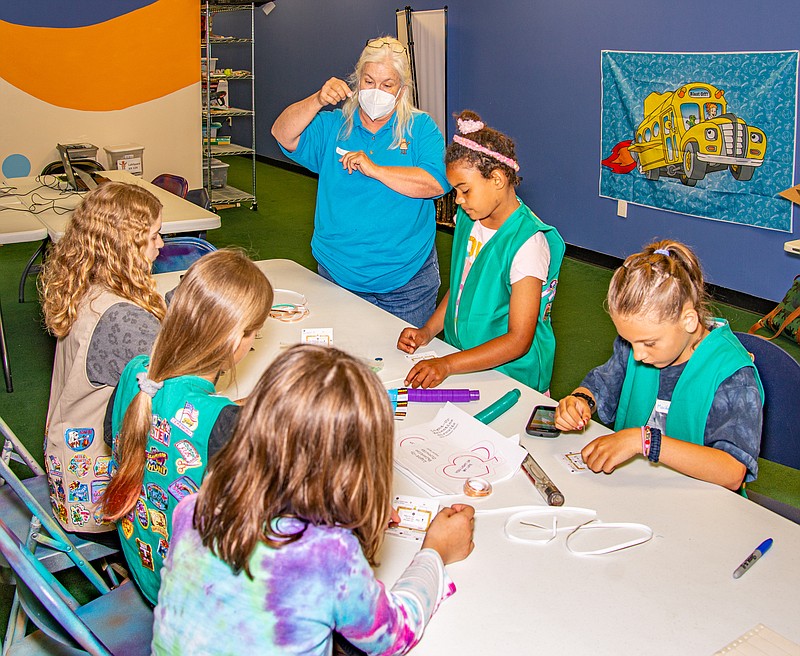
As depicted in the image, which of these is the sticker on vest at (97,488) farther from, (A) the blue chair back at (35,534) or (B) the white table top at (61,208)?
(B) the white table top at (61,208)

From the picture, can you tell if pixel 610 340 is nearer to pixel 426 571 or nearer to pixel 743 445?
pixel 743 445

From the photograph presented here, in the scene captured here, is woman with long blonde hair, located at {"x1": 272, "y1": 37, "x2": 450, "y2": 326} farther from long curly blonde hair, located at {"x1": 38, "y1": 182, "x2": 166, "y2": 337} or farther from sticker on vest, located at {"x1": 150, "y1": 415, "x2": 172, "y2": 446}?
sticker on vest, located at {"x1": 150, "y1": 415, "x2": 172, "y2": 446}

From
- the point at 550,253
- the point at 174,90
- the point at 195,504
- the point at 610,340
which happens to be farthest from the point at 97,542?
the point at 174,90

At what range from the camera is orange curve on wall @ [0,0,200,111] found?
6211 mm

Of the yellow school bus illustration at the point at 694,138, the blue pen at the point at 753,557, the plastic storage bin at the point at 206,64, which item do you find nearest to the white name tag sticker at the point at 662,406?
→ the blue pen at the point at 753,557

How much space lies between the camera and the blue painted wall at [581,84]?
4.81 meters

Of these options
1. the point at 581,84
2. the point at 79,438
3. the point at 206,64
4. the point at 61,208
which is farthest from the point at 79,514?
the point at 206,64

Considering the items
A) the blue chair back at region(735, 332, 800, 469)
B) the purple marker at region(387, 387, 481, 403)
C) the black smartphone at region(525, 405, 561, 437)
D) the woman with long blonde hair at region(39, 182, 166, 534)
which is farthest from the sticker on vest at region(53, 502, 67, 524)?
the blue chair back at region(735, 332, 800, 469)

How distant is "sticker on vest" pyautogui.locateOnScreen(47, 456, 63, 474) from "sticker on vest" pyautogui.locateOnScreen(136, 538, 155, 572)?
17.4 inches

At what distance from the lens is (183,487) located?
1430 millimetres

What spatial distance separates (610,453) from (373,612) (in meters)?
0.73

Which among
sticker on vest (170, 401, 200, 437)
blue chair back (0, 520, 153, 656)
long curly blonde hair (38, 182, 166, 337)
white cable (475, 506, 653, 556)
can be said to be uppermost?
long curly blonde hair (38, 182, 166, 337)

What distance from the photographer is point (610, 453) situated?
165 cm

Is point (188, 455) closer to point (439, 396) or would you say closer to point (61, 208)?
point (439, 396)
